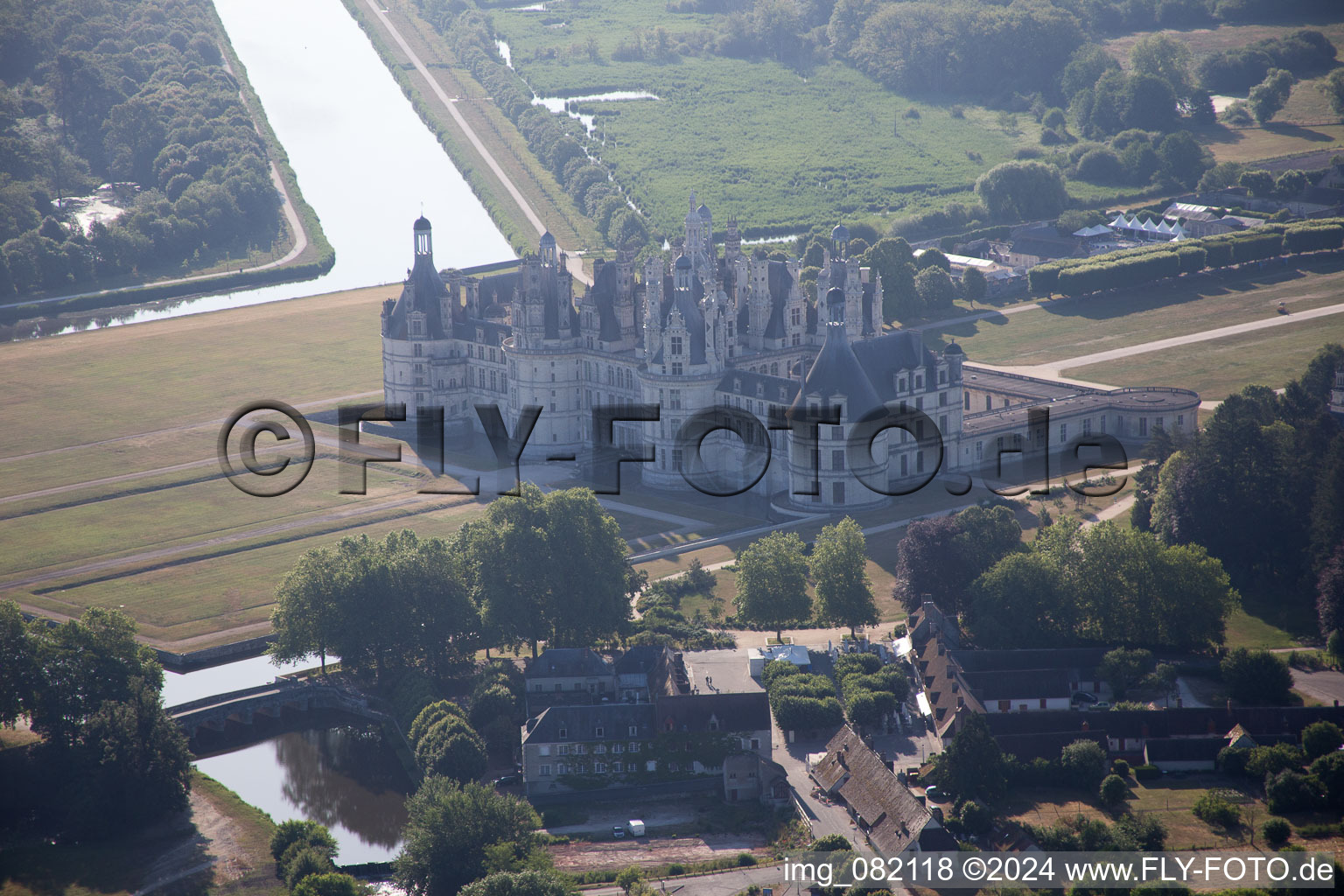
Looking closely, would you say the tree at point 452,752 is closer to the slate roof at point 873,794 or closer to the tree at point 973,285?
the slate roof at point 873,794

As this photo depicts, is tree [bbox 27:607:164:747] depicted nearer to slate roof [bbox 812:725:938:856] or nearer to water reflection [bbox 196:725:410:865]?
water reflection [bbox 196:725:410:865]

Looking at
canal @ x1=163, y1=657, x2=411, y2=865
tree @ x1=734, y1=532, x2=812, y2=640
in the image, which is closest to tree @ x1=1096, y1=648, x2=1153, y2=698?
tree @ x1=734, y1=532, x2=812, y2=640

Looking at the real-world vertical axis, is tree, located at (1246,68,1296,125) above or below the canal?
above

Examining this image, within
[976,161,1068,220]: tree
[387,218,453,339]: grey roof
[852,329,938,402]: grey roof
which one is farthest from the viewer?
[976,161,1068,220]: tree

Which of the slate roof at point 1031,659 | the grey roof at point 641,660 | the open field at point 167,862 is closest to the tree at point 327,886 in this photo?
the open field at point 167,862

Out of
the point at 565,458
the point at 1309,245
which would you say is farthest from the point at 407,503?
the point at 1309,245

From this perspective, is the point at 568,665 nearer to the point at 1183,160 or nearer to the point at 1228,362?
the point at 1228,362
